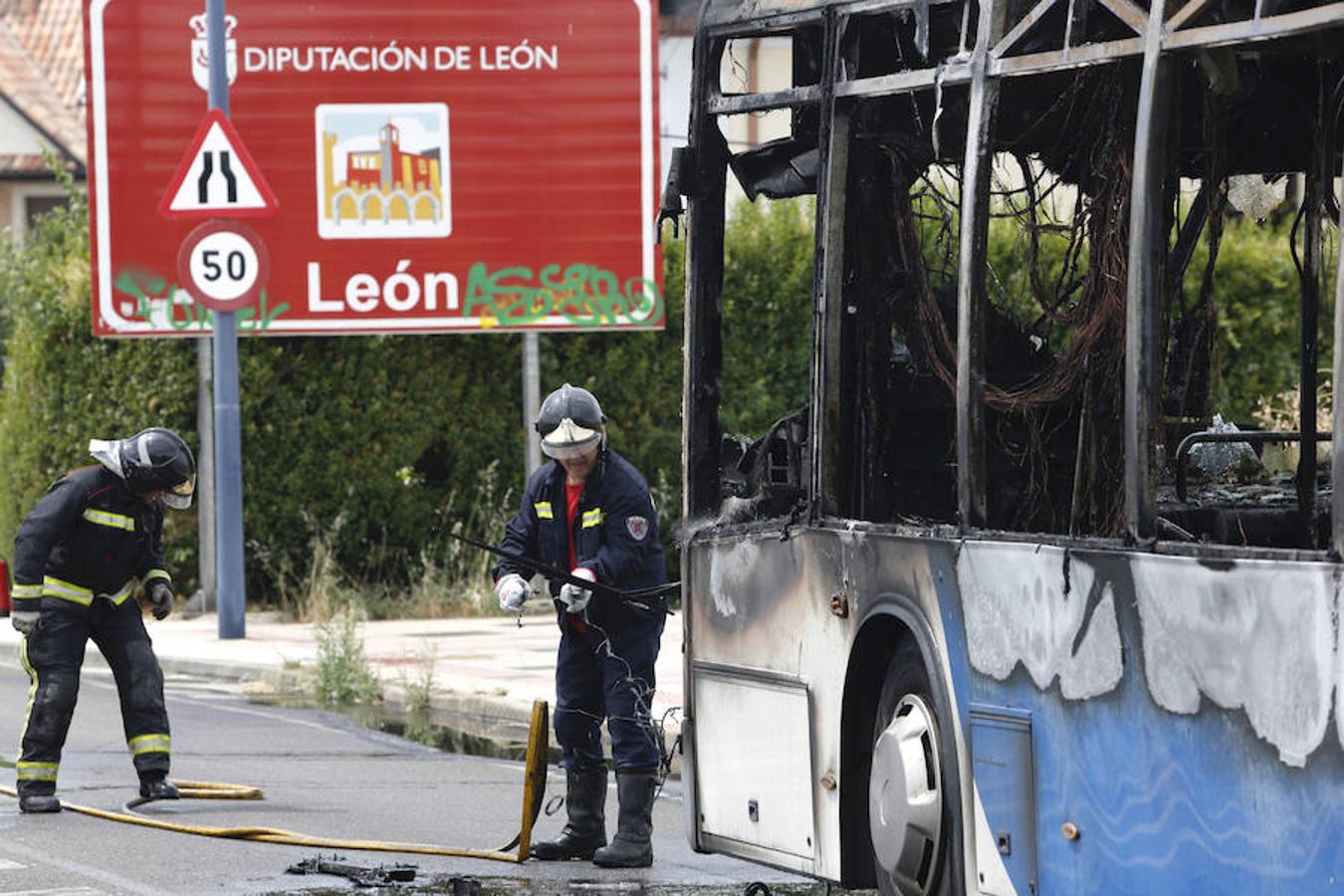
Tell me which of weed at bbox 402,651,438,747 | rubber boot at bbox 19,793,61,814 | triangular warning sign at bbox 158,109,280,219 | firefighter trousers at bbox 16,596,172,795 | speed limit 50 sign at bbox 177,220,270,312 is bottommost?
weed at bbox 402,651,438,747

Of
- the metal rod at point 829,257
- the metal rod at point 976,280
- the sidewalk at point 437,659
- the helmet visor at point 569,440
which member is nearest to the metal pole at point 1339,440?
the metal rod at point 976,280

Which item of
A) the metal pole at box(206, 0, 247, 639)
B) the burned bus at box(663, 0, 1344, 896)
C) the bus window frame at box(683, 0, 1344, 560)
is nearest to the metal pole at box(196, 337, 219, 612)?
the metal pole at box(206, 0, 247, 639)

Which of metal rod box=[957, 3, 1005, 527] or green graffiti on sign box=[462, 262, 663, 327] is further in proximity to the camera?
green graffiti on sign box=[462, 262, 663, 327]

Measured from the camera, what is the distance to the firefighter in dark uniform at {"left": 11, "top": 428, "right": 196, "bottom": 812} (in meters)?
10.5

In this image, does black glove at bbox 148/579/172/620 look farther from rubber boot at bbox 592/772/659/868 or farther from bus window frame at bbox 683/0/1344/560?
bus window frame at bbox 683/0/1344/560

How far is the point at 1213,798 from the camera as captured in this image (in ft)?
18.1

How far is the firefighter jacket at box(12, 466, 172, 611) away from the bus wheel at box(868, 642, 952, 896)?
176 inches

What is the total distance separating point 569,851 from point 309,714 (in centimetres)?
534

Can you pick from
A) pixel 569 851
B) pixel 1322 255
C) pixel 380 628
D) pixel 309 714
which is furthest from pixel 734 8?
pixel 380 628

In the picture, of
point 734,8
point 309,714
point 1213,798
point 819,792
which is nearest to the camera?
point 1213,798

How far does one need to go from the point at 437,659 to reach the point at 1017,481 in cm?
994

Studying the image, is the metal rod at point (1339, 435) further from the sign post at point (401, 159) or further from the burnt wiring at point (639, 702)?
the sign post at point (401, 159)

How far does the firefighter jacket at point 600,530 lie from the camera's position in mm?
9439

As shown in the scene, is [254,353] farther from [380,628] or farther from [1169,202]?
[1169,202]
